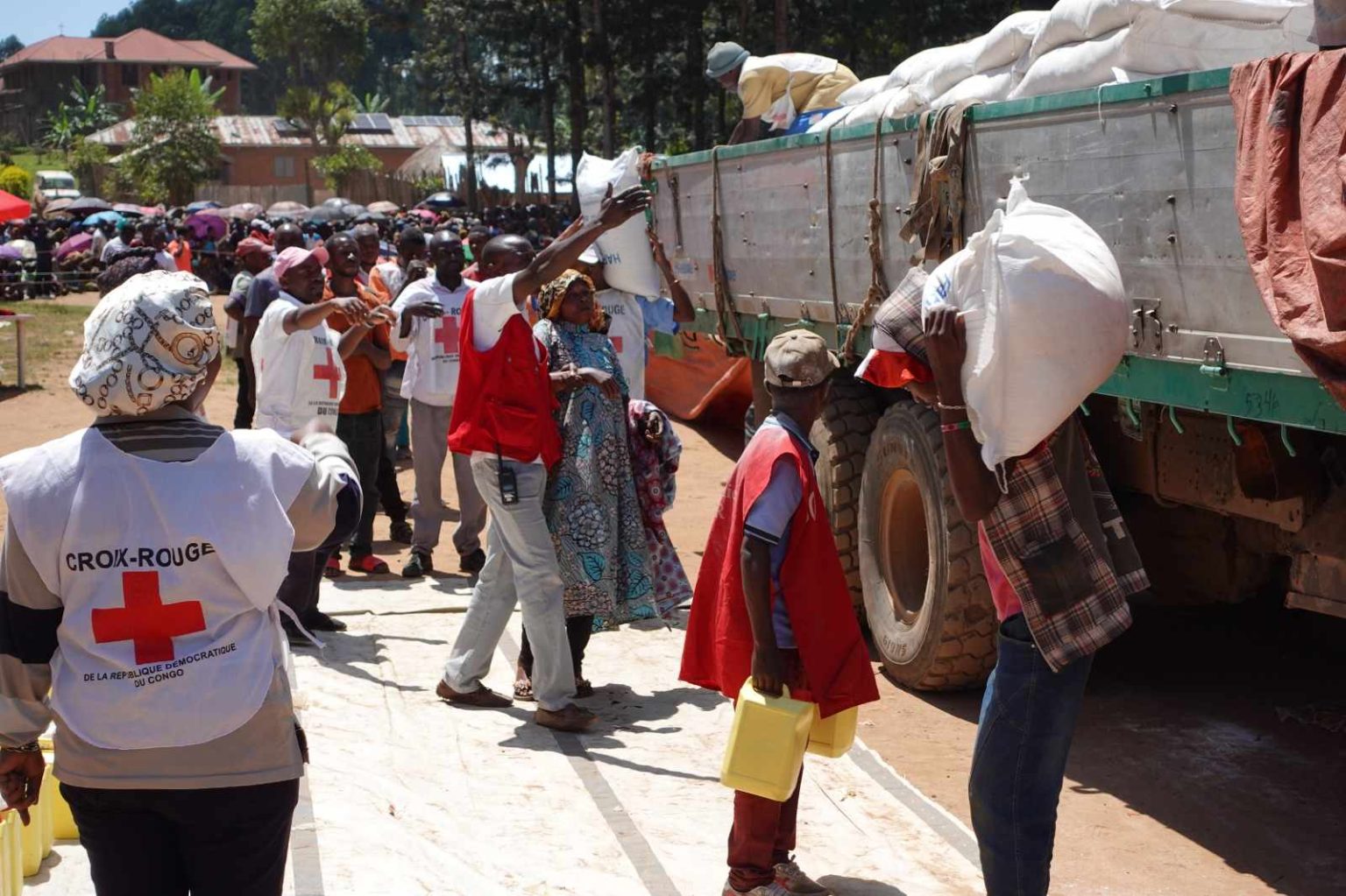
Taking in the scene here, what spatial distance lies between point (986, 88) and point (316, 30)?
8772 centimetres

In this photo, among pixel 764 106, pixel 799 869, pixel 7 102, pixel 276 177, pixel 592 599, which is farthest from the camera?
pixel 7 102

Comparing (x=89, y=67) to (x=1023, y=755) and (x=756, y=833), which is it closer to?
(x=756, y=833)

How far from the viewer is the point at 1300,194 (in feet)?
11.9

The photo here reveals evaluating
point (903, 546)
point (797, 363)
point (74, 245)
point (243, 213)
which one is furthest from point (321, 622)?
point (243, 213)

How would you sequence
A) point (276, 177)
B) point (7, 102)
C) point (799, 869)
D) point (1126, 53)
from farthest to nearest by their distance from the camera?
point (7, 102)
point (276, 177)
point (1126, 53)
point (799, 869)

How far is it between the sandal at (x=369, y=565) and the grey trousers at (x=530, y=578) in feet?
9.35

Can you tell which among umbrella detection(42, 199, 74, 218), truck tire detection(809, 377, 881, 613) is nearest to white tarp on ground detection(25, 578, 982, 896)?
truck tire detection(809, 377, 881, 613)

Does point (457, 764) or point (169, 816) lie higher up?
point (169, 816)

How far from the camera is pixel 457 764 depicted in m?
5.64

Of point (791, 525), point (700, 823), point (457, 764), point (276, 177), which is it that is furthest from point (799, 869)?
point (276, 177)

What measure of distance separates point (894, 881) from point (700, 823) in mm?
759

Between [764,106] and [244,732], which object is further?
[764,106]

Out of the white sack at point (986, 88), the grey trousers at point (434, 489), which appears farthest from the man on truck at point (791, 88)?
the grey trousers at point (434, 489)

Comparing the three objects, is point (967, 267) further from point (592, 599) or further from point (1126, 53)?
point (592, 599)
